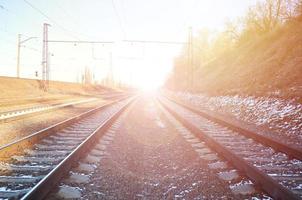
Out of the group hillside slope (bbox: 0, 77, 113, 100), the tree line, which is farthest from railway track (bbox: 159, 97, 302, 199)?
hillside slope (bbox: 0, 77, 113, 100)

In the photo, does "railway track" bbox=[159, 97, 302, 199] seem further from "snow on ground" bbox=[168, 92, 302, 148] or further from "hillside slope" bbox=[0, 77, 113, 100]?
"hillside slope" bbox=[0, 77, 113, 100]

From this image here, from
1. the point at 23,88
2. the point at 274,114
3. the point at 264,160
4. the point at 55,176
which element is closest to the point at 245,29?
the point at 23,88

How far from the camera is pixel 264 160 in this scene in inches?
259

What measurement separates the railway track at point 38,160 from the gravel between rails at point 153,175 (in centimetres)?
57

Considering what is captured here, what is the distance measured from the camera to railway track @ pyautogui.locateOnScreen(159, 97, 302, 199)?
464 centimetres

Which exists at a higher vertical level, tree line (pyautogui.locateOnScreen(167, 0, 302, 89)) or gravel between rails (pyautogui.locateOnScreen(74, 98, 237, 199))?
tree line (pyautogui.locateOnScreen(167, 0, 302, 89))

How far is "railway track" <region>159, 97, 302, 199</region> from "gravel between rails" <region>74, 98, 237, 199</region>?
0.55m

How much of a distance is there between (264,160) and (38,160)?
15.5 ft

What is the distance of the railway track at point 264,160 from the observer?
4641 millimetres

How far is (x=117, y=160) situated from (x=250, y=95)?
14.5 meters

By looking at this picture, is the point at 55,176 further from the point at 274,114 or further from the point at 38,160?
the point at 274,114

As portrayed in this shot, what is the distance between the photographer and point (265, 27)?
4519 centimetres

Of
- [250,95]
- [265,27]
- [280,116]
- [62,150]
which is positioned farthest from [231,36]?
[62,150]

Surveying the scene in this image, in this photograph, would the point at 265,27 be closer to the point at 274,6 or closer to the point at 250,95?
the point at 274,6
